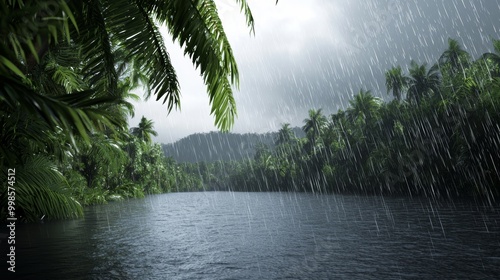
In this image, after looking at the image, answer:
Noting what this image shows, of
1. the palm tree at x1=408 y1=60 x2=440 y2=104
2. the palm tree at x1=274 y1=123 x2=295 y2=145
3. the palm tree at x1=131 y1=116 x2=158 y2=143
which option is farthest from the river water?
the palm tree at x1=274 y1=123 x2=295 y2=145

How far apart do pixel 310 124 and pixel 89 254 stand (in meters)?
55.4

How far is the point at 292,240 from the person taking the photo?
454 inches

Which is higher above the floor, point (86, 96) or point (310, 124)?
point (310, 124)

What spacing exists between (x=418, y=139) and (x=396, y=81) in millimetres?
15383

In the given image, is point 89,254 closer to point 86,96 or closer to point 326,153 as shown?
point 86,96

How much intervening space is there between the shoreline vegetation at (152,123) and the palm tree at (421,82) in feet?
0.41

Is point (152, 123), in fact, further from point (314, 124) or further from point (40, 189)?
point (40, 189)

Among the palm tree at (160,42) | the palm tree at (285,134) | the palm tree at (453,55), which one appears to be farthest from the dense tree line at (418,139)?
the palm tree at (160,42)

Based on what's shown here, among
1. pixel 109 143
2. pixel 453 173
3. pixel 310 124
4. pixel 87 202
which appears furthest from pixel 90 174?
pixel 310 124

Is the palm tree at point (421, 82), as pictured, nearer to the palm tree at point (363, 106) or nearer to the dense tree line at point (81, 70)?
the palm tree at point (363, 106)

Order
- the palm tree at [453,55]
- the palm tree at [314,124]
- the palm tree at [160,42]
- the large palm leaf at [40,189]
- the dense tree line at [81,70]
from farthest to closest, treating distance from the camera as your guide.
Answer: the palm tree at [314,124]
the palm tree at [453,55]
the large palm leaf at [40,189]
the palm tree at [160,42]
the dense tree line at [81,70]

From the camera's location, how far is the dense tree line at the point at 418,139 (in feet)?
72.1

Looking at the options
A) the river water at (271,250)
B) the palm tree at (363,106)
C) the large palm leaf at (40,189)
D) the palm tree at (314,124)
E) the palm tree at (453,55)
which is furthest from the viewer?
the palm tree at (314,124)

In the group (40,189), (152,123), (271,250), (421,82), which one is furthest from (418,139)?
(152,123)
